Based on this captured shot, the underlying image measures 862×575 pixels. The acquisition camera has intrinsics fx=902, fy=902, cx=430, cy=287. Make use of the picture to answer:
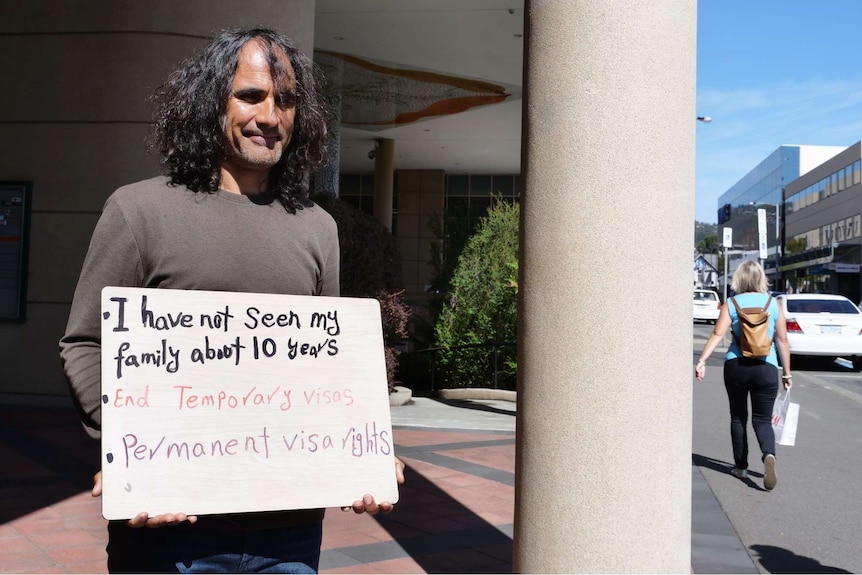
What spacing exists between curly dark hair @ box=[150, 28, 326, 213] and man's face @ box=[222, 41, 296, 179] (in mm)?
15

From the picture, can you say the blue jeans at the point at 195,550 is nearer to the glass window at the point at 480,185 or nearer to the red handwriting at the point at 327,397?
the red handwriting at the point at 327,397

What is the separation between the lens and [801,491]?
7.35 metres

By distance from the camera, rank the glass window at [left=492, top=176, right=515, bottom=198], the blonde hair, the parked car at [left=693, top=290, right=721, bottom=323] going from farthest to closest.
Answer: the parked car at [left=693, top=290, right=721, bottom=323] → the glass window at [left=492, top=176, right=515, bottom=198] → the blonde hair

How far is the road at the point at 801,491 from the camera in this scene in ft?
18.1

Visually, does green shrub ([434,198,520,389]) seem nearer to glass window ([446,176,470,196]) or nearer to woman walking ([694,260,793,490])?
woman walking ([694,260,793,490])

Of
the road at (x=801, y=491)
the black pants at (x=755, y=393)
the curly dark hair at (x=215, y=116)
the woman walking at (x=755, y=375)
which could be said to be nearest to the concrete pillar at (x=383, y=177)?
the road at (x=801, y=491)

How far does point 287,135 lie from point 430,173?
35082mm

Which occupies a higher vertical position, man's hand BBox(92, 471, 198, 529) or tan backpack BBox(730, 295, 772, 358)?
tan backpack BBox(730, 295, 772, 358)

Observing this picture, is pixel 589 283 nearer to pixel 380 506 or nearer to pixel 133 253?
pixel 380 506

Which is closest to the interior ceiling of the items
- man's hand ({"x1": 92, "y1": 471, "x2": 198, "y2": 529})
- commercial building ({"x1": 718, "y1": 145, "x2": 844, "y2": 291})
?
man's hand ({"x1": 92, "y1": 471, "x2": 198, "y2": 529})

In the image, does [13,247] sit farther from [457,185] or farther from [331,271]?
[457,185]

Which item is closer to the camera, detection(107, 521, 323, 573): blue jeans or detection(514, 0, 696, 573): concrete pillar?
detection(107, 521, 323, 573): blue jeans

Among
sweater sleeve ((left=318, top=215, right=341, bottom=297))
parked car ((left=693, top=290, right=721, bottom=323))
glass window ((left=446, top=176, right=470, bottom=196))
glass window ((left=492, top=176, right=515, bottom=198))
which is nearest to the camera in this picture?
sweater sleeve ((left=318, top=215, right=341, bottom=297))

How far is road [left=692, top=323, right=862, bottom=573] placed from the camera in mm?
5511
